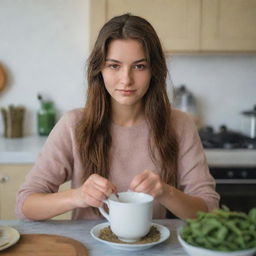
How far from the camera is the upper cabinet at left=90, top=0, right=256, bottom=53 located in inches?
97.6

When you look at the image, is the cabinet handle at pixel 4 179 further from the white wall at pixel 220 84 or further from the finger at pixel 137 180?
the finger at pixel 137 180

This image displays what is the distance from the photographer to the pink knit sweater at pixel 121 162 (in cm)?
139

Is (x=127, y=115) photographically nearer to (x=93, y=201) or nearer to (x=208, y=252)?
(x=93, y=201)

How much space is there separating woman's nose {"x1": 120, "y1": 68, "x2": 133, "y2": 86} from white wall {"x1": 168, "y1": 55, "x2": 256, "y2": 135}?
1598 mm

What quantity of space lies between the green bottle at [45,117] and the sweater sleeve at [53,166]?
130 centimetres

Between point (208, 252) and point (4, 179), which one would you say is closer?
point (208, 252)

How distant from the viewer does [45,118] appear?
110 inches

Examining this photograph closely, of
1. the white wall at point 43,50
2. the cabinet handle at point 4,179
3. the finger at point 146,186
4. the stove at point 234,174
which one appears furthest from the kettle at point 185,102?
the finger at point 146,186

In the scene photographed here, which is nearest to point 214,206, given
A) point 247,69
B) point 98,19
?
point 98,19

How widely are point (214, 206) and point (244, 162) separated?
111cm

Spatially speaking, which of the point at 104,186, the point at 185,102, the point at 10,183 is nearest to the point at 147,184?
the point at 104,186

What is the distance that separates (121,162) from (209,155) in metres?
1.02

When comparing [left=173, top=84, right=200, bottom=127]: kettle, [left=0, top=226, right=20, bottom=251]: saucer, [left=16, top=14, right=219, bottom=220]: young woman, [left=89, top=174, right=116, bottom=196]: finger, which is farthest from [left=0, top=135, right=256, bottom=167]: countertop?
[left=89, top=174, right=116, bottom=196]: finger

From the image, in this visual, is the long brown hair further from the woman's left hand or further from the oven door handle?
the oven door handle
